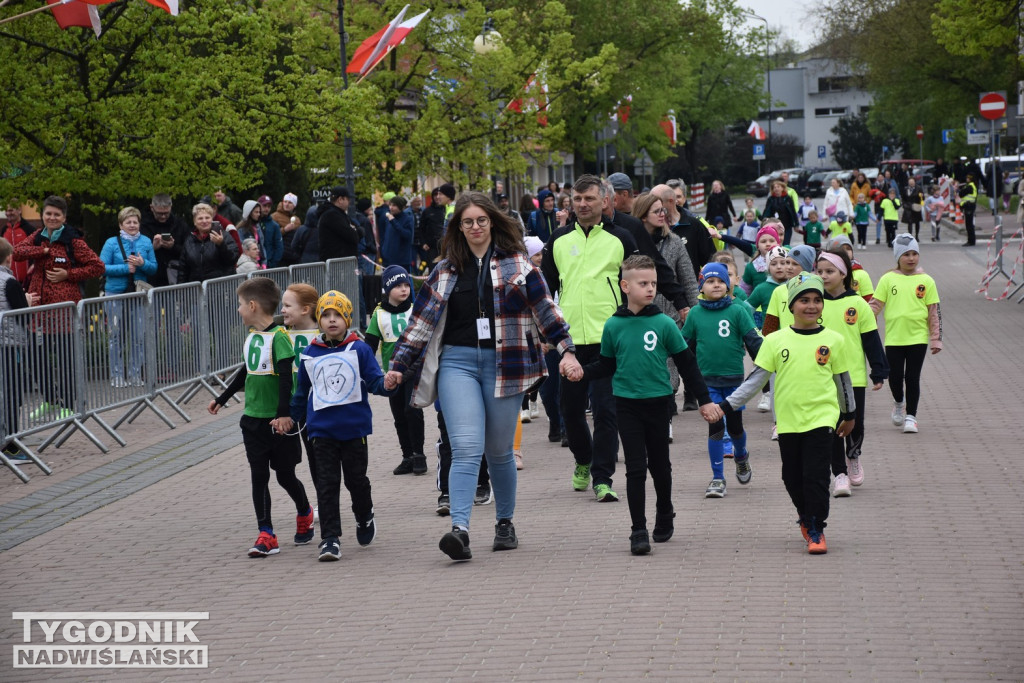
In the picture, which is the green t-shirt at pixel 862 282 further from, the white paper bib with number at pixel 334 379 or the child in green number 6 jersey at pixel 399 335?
the white paper bib with number at pixel 334 379

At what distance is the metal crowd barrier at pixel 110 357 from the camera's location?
10891 mm

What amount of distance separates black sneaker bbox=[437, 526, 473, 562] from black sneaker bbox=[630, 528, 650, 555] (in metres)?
0.85

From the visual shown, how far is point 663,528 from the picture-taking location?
7777 millimetres

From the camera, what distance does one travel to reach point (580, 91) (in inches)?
1373

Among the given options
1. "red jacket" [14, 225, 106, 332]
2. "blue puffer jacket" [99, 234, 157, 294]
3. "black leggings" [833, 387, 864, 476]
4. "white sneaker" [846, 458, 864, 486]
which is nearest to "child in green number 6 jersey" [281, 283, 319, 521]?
"black leggings" [833, 387, 864, 476]

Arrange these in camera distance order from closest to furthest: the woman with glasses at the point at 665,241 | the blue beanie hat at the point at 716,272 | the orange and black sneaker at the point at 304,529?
the orange and black sneaker at the point at 304,529 < the blue beanie hat at the point at 716,272 < the woman with glasses at the point at 665,241

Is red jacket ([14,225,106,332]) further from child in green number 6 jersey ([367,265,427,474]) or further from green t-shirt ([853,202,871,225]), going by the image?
green t-shirt ([853,202,871,225])

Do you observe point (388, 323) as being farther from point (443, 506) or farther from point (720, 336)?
point (720, 336)

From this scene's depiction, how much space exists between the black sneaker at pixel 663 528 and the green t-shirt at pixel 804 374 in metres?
0.77

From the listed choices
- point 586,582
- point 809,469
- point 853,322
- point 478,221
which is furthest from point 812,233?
point 586,582

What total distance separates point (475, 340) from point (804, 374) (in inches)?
68.6

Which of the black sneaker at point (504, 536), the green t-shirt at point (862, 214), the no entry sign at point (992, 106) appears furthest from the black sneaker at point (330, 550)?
the green t-shirt at point (862, 214)

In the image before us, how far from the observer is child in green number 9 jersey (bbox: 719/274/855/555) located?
7.45m

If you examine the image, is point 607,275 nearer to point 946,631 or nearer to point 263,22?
point 946,631
